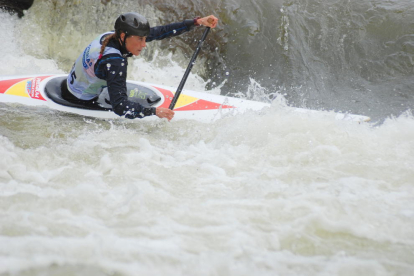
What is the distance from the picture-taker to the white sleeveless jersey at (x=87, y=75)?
120 inches

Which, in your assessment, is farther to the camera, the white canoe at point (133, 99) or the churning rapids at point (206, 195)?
the white canoe at point (133, 99)

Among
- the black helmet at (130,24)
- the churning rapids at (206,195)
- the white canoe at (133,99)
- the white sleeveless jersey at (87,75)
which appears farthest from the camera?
the white canoe at (133,99)

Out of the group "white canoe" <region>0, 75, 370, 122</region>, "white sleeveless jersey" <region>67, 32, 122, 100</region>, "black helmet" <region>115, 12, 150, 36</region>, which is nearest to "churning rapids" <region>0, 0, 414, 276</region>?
"white canoe" <region>0, 75, 370, 122</region>

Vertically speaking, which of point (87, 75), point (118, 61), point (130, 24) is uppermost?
point (130, 24)

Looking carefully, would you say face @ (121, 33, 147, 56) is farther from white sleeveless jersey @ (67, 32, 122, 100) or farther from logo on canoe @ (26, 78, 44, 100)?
logo on canoe @ (26, 78, 44, 100)

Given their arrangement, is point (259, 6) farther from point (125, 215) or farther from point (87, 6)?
point (125, 215)

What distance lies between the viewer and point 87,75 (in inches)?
128

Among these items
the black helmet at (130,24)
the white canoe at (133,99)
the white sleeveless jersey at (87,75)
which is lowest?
the white canoe at (133,99)

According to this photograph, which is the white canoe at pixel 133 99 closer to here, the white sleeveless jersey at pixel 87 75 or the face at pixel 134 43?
the white sleeveless jersey at pixel 87 75

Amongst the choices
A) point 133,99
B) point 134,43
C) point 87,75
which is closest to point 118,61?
point 134,43

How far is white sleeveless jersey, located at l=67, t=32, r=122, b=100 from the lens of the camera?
10.0 ft

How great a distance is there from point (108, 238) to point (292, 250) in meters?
0.93

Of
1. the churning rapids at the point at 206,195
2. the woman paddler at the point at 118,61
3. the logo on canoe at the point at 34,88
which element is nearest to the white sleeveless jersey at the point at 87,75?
the woman paddler at the point at 118,61

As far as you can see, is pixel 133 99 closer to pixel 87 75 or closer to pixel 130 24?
pixel 87 75
